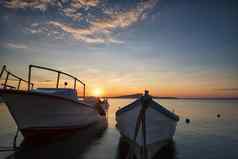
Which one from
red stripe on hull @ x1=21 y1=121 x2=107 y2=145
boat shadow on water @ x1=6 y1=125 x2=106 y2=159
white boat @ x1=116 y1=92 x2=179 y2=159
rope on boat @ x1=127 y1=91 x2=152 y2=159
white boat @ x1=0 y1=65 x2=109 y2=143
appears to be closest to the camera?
rope on boat @ x1=127 y1=91 x2=152 y2=159

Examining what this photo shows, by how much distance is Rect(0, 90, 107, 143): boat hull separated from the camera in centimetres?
1007

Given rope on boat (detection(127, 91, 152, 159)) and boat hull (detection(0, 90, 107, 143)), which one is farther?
boat hull (detection(0, 90, 107, 143))

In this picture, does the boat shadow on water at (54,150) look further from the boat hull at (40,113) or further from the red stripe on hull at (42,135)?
Result: the boat hull at (40,113)

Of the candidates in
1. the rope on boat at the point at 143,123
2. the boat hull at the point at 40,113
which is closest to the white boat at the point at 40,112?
the boat hull at the point at 40,113

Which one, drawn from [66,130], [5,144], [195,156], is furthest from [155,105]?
[5,144]

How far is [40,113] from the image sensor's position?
34.7ft

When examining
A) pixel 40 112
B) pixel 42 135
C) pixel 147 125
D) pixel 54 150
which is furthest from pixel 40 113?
pixel 147 125

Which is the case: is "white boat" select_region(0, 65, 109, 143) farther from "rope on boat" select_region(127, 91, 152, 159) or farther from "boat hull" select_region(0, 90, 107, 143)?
"rope on boat" select_region(127, 91, 152, 159)

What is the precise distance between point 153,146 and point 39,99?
22.2 ft

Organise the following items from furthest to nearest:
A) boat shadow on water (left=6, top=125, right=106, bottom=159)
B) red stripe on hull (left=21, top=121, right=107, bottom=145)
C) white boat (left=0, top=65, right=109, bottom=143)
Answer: red stripe on hull (left=21, top=121, right=107, bottom=145) < white boat (left=0, top=65, right=109, bottom=143) < boat shadow on water (left=6, top=125, right=106, bottom=159)

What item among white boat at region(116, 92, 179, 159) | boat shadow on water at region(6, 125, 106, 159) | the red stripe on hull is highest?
white boat at region(116, 92, 179, 159)

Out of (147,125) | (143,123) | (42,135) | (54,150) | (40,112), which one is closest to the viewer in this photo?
(143,123)

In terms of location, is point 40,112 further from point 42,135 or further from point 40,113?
point 42,135

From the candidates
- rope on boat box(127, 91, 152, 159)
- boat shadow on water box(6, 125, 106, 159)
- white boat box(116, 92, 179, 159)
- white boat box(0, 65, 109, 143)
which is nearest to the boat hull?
white boat box(0, 65, 109, 143)
